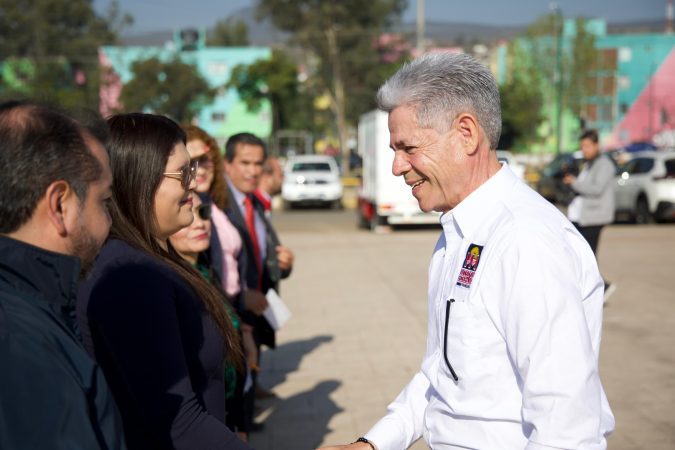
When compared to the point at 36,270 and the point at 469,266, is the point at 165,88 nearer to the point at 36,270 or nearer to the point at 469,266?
the point at 469,266

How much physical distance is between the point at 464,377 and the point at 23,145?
1.17 metres

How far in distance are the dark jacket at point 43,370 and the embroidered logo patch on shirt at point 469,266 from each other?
93cm

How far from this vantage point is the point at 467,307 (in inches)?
87.0

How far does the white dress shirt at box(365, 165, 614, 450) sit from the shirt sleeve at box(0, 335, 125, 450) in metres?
1.01

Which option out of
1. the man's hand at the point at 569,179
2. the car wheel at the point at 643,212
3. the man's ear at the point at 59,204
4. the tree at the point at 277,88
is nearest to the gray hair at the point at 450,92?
the man's ear at the point at 59,204

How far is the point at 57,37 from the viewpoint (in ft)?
207

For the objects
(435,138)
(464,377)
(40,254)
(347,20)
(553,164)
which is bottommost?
(553,164)

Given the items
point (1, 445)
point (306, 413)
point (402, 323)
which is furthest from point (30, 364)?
point (402, 323)

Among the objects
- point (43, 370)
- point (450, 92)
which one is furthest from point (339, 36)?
point (43, 370)

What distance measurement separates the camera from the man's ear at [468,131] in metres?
2.36

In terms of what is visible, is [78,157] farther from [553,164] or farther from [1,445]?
[553,164]

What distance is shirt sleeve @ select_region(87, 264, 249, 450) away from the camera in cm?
230

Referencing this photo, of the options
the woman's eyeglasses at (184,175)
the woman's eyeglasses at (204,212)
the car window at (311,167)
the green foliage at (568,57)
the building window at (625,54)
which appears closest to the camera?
the woman's eyeglasses at (184,175)

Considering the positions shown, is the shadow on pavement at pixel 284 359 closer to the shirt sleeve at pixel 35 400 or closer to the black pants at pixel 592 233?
the black pants at pixel 592 233
